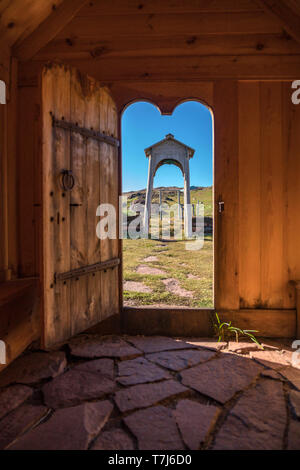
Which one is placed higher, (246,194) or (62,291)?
(246,194)

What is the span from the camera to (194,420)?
1584mm

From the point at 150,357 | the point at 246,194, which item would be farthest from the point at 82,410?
the point at 246,194

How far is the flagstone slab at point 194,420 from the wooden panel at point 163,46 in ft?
11.1

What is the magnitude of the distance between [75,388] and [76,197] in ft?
5.33

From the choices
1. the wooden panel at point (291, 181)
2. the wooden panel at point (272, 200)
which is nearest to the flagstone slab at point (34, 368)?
the wooden panel at point (272, 200)

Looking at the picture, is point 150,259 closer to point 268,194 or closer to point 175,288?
point 175,288

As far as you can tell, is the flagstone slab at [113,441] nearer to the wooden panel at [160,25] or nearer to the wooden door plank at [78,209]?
the wooden door plank at [78,209]

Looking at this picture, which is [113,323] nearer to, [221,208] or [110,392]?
[110,392]

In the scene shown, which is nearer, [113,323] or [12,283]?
[12,283]

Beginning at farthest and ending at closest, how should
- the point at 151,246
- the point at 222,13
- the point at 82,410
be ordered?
the point at 151,246
the point at 222,13
the point at 82,410

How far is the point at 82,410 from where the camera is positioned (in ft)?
5.48

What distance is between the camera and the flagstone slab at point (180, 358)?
2256 mm

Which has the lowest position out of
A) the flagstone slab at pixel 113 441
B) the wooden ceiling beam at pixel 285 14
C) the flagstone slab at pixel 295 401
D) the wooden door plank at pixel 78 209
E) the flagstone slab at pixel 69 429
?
the flagstone slab at pixel 295 401

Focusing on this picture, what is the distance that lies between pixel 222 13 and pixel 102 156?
6.77 ft
